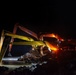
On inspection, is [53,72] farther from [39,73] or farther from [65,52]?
[65,52]

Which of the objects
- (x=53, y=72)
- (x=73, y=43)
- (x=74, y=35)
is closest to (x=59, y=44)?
(x=73, y=43)

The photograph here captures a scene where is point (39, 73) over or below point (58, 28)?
below

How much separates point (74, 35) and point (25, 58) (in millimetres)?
7737

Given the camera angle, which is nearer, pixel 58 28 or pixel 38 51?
pixel 38 51

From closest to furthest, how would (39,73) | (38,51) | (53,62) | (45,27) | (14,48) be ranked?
(39,73), (53,62), (38,51), (14,48), (45,27)

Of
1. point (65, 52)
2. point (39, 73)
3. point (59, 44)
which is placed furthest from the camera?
point (59, 44)

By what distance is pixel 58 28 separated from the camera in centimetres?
2373

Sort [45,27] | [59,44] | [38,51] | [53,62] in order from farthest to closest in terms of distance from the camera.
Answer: [45,27]
[38,51]
[59,44]
[53,62]

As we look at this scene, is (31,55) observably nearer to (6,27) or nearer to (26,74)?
(26,74)

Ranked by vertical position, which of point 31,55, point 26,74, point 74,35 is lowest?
point 26,74

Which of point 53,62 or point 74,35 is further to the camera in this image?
point 74,35

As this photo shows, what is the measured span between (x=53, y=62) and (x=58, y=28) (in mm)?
11787

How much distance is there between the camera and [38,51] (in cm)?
1631

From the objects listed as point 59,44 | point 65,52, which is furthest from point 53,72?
point 59,44
